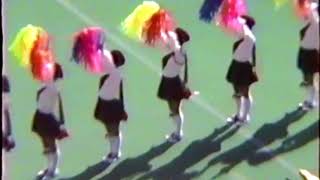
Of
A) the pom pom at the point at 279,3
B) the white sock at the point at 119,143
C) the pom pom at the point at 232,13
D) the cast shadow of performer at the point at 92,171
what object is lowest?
the cast shadow of performer at the point at 92,171

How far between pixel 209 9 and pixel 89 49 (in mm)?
184

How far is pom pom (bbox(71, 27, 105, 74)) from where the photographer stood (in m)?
1.36

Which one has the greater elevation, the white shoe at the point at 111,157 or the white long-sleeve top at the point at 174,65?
the white long-sleeve top at the point at 174,65

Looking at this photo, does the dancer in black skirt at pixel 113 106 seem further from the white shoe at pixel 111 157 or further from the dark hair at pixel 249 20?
the dark hair at pixel 249 20

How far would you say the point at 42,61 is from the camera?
1344 mm

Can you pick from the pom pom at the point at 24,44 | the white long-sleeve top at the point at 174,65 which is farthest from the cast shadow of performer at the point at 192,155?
the pom pom at the point at 24,44

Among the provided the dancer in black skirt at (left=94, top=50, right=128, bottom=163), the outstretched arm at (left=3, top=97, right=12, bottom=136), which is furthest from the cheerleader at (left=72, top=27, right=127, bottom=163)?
the outstretched arm at (left=3, top=97, right=12, bottom=136)

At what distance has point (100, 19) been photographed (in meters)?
1.42

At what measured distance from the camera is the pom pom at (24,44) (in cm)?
133

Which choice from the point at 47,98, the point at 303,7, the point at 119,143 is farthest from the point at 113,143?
the point at 303,7

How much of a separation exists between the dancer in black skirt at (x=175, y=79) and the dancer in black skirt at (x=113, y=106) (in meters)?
0.06

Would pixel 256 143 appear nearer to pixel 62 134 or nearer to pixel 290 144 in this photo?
pixel 290 144

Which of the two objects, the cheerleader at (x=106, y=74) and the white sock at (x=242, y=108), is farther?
the white sock at (x=242, y=108)

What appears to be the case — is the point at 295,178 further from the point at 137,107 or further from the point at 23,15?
the point at 23,15
